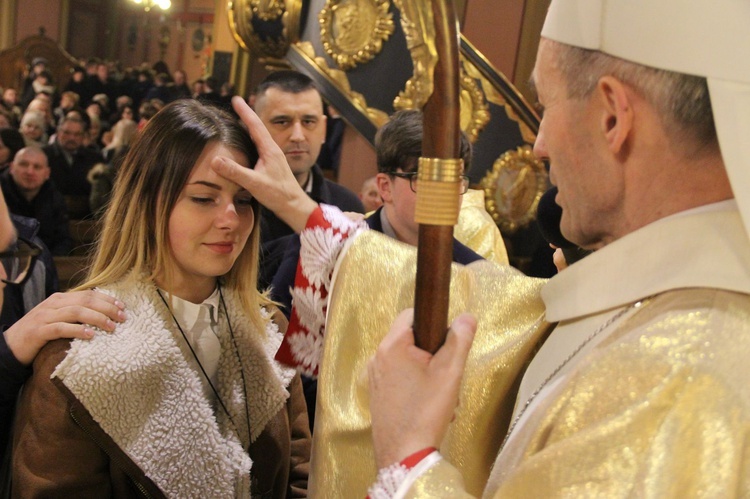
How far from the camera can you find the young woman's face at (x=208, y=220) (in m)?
1.72

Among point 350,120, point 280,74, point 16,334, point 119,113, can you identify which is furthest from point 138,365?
point 119,113

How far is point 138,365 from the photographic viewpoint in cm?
163

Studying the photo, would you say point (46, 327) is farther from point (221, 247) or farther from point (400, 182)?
point (400, 182)

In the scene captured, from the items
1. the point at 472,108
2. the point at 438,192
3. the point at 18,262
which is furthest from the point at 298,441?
the point at 472,108

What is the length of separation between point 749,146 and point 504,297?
543mm

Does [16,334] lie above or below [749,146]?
below

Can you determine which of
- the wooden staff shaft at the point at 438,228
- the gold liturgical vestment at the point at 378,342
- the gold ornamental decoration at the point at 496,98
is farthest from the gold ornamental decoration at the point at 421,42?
the gold ornamental decoration at the point at 496,98

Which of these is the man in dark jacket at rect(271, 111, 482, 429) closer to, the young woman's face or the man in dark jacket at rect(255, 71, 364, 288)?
the young woman's face

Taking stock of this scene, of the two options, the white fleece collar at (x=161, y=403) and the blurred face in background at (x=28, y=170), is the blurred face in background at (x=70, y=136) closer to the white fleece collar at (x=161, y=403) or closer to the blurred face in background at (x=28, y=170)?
the blurred face in background at (x=28, y=170)

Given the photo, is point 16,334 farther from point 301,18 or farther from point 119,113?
point 119,113

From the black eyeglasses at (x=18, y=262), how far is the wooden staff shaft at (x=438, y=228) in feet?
4.50

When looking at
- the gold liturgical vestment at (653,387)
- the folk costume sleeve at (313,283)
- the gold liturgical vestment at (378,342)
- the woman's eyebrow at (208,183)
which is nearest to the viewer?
the gold liturgical vestment at (653,387)

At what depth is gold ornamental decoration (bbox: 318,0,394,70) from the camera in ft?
16.1

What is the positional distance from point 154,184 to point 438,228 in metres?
0.89
